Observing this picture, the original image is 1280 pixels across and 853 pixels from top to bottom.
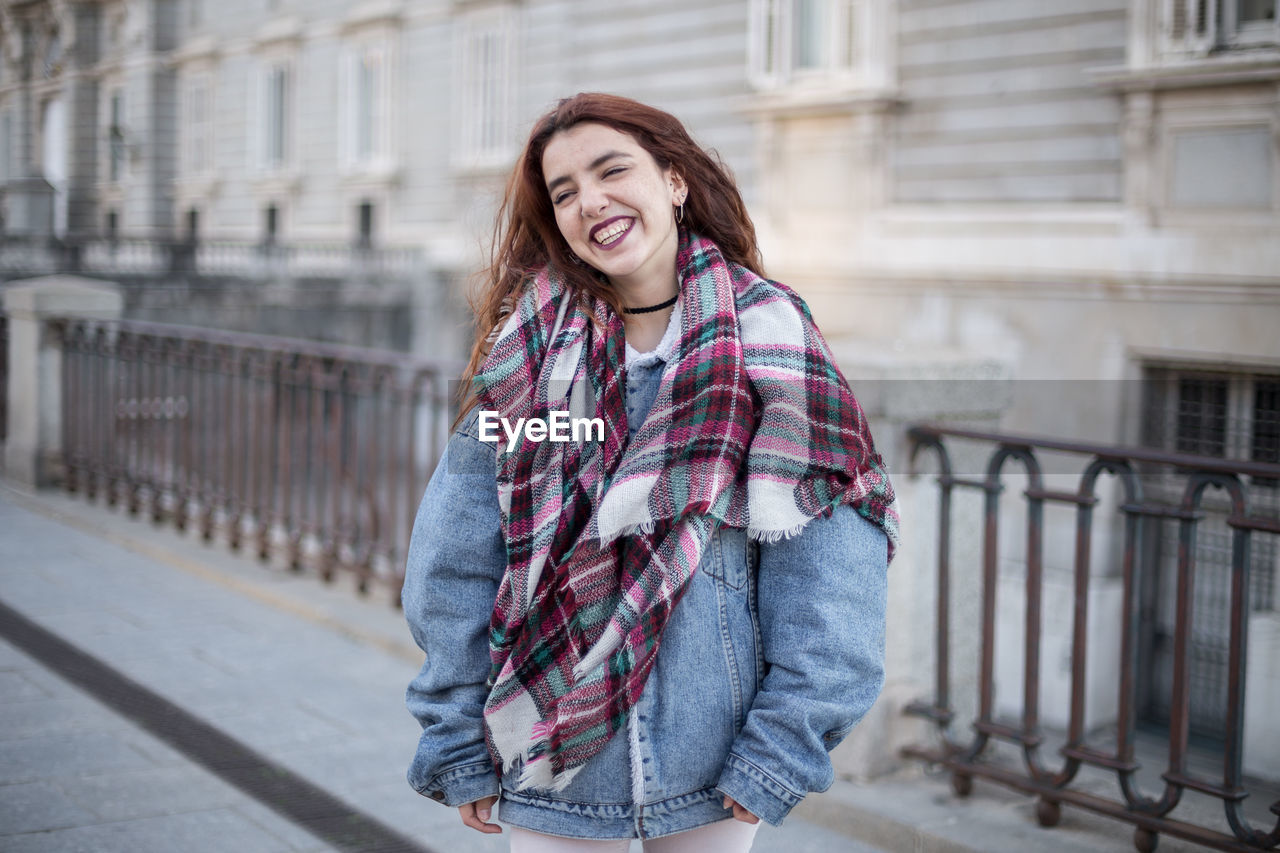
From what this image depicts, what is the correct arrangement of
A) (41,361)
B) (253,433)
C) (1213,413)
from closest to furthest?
1. (253,433)
2. (41,361)
3. (1213,413)

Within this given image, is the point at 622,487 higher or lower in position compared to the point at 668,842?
higher

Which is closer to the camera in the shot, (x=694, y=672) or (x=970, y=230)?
(x=694, y=672)

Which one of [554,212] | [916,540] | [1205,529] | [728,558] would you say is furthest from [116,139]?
[728,558]

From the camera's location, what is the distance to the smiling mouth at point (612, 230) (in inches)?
81.0

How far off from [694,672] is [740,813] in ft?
0.74

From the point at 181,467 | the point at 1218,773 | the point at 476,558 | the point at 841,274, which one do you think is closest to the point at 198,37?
the point at 841,274

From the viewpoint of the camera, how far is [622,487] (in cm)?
193

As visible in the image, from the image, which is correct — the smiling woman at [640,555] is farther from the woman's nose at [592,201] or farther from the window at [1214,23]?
the window at [1214,23]

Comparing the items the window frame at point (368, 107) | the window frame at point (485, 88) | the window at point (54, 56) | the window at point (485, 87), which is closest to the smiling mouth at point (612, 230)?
the window frame at point (485, 88)

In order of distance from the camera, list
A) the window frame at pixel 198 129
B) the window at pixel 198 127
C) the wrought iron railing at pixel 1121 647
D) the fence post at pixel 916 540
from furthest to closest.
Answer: the window at pixel 198 127 < the window frame at pixel 198 129 < the fence post at pixel 916 540 < the wrought iron railing at pixel 1121 647

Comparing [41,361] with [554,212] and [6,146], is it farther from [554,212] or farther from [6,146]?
[6,146]

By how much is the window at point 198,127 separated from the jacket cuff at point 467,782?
34.0m

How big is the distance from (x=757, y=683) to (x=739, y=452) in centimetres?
38

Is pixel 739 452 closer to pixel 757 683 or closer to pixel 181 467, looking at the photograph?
pixel 757 683
